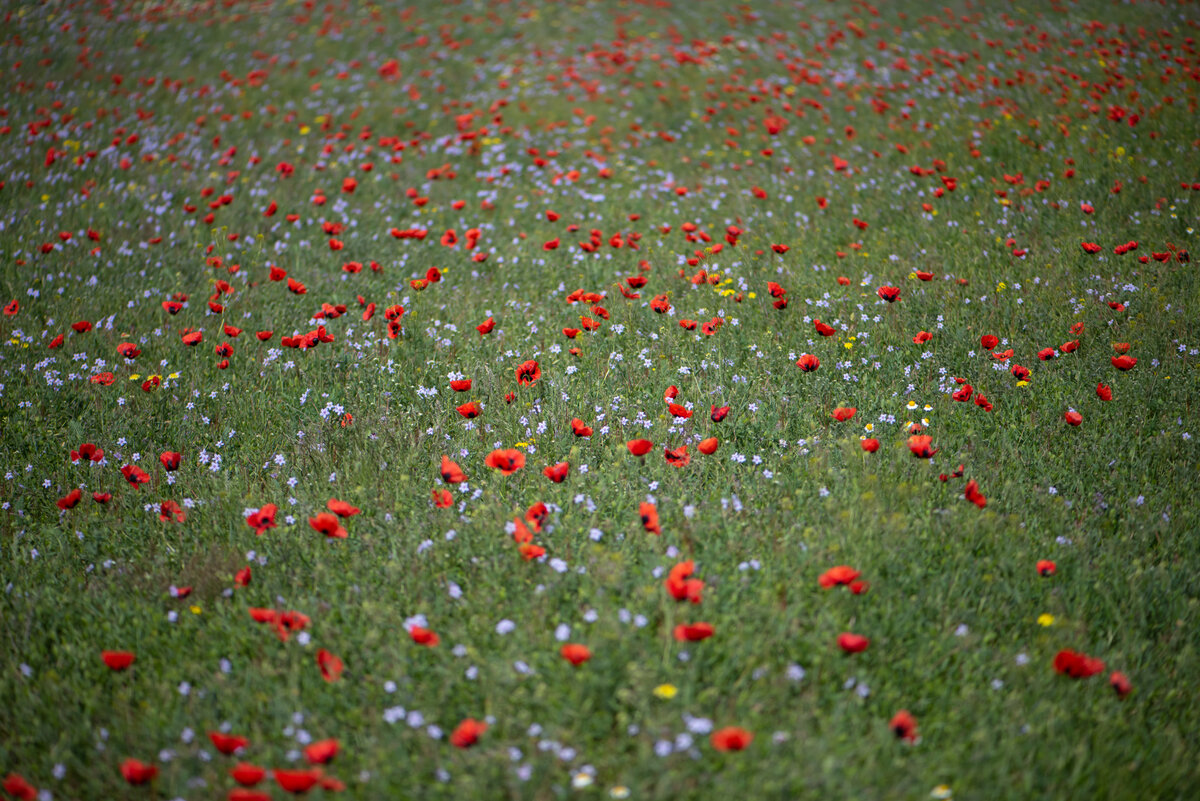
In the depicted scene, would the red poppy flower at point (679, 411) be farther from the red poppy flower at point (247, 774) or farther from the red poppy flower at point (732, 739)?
the red poppy flower at point (247, 774)

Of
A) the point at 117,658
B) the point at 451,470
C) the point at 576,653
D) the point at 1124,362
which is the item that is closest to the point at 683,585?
the point at 576,653

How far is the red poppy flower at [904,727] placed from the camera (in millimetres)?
2557

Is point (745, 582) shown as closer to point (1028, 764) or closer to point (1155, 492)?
point (1028, 764)

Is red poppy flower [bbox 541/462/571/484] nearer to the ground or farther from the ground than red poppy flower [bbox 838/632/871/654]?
farther from the ground

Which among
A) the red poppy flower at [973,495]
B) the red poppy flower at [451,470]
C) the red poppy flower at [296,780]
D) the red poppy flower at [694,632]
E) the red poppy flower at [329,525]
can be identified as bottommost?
the red poppy flower at [973,495]

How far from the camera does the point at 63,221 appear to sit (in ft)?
24.8

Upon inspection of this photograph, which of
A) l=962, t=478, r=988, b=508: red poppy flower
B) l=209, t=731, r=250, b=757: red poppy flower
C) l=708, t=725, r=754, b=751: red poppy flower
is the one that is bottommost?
l=962, t=478, r=988, b=508: red poppy flower

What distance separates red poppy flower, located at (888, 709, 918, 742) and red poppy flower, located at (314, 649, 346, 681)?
2172 millimetres

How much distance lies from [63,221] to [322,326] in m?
4.61

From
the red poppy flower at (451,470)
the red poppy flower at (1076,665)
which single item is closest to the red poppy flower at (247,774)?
the red poppy flower at (451,470)

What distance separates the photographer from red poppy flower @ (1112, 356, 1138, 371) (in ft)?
14.6

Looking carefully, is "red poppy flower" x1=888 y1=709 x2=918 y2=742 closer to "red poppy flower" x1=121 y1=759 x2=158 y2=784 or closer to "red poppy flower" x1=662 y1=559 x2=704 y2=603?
"red poppy flower" x1=662 y1=559 x2=704 y2=603

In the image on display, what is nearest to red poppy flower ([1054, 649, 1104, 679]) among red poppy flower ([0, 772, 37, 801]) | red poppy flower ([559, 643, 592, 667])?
red poppy flower ([559, 643, 592, 667])

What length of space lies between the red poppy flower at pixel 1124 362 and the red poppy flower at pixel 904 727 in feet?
10.4
